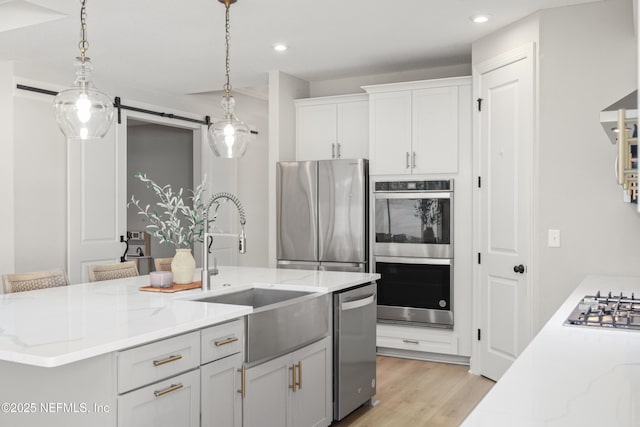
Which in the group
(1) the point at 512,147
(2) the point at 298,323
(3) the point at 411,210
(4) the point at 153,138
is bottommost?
(2) the point at 298,323

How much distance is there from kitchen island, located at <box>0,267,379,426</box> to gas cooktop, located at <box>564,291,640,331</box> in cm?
134

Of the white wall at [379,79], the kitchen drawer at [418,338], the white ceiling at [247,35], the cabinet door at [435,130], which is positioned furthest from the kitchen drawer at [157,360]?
the white wall at [379,79]

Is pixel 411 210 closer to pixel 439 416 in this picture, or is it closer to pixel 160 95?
pixel 439 416

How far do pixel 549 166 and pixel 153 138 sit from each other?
5501 mm

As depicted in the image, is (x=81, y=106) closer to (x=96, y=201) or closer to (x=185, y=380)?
(x=185, y=380)

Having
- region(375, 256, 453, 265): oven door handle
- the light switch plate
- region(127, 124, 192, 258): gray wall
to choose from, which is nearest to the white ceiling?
the light switch plate

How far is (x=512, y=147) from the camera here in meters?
4.05

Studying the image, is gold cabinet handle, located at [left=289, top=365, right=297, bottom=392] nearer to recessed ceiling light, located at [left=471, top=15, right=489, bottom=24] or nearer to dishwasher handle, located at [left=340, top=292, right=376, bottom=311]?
dishwasher handle, located at [left=340, top=292, right=376, bottom=311]

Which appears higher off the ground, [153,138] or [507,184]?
[153,138]

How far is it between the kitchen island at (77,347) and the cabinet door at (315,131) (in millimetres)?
3140

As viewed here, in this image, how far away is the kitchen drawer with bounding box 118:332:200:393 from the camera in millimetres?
1864

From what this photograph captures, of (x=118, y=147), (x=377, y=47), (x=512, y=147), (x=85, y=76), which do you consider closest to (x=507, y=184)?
(x=512, y=147)

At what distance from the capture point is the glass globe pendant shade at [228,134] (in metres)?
3.40

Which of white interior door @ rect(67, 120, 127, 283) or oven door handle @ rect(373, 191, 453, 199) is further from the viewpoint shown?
white interior door @ rect(67, 120, 127, 283)
